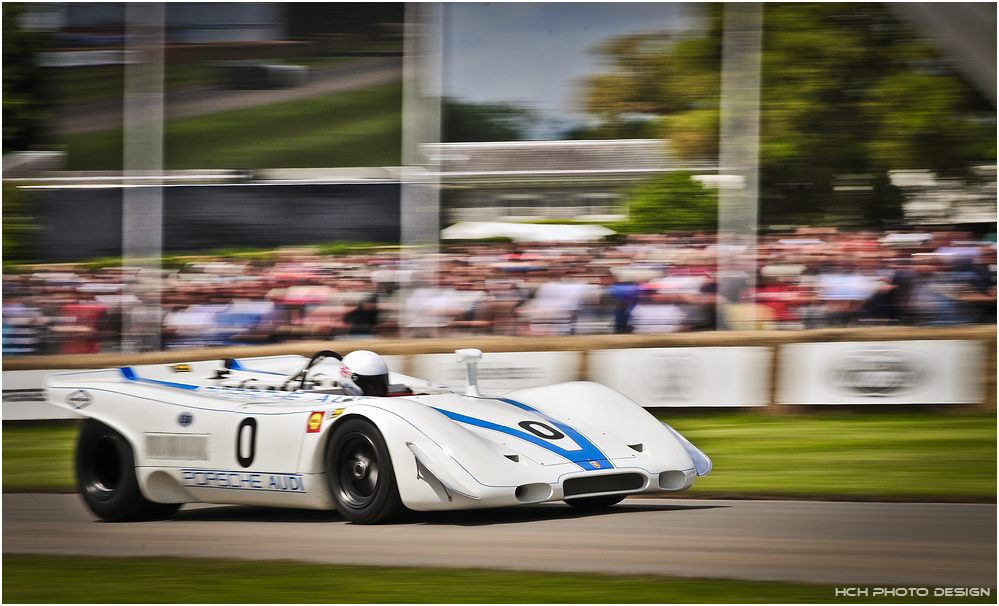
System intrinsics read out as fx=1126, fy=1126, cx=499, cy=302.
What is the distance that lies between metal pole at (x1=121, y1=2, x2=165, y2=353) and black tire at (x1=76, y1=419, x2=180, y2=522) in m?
5.89

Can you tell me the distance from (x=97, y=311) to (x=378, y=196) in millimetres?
3191

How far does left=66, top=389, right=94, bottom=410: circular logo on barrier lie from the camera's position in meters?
6.52

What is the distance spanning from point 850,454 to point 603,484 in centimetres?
282

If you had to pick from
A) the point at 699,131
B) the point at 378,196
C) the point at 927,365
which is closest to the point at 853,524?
the point at 927,365

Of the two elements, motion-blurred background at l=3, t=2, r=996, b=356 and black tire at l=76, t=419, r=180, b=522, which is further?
motion-blurred background at l=3, t=2, r=996, b=356

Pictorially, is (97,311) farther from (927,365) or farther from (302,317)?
(927,365)

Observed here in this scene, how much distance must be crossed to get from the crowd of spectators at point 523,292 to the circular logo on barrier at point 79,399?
4.35 m

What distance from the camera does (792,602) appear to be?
377 centimetres

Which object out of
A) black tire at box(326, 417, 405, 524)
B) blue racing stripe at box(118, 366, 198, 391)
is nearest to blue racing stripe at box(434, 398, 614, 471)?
black tire at box(326, 417, 405, 524)

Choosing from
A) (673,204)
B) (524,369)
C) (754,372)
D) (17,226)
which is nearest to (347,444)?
(524,369)

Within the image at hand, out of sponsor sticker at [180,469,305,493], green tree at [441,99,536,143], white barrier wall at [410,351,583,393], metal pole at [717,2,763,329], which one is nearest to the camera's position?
sponsor sticker at [180,469,305,493]

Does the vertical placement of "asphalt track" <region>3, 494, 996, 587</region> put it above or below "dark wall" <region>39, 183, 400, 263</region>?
below

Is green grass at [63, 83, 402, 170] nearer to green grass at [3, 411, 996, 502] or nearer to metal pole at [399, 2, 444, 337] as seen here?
metal pole at [399, 2, 444, 337]

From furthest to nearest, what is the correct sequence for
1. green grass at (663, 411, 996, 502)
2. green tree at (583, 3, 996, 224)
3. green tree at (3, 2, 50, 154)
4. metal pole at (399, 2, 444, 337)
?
green tree at (3, 2, 50, 154) → green tree at (583, 3, 996, 224) → metal pole at (399, 2, 444, 337) → green grass at (663, 411, 996, 502)
